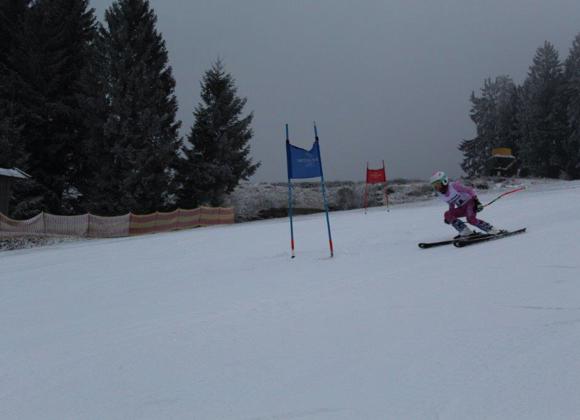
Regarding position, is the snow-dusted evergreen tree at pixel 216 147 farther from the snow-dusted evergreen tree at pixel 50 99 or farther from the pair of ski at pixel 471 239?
the pair of ski at pixel 471 239

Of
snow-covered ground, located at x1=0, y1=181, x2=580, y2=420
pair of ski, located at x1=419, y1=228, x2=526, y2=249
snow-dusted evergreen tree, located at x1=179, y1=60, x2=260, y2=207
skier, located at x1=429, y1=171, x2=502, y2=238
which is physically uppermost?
snow-dusted evergreen tree, located at x1=179, y1=60, x2=260, y2=207

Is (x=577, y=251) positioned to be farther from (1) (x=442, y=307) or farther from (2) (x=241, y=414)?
(2) (x=241, y=414)

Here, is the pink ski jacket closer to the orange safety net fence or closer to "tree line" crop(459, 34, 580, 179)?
the orange safety net fence

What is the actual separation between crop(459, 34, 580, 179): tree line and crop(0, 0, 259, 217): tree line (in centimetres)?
4061

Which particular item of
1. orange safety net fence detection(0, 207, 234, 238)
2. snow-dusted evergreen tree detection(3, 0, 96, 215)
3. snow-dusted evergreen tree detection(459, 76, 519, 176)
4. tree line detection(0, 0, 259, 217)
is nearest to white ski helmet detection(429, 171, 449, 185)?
orange safety net fence detection(0, 207, 234, 238)

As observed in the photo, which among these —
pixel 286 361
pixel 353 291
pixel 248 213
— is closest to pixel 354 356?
pixel 286 361

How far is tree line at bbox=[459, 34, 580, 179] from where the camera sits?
58.9 metres

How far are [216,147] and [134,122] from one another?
23.5 feet

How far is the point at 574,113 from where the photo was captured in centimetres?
5584

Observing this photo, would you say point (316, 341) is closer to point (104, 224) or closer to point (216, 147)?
point (104, 224)

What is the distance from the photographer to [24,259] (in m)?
14.7

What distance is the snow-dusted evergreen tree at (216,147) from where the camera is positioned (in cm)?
3597

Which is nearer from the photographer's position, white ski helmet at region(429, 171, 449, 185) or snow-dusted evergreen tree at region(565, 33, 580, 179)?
white ski helmet at region(429, 171, 449, 185)

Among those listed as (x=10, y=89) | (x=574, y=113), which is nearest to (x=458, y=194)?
(x=10, y=89)
